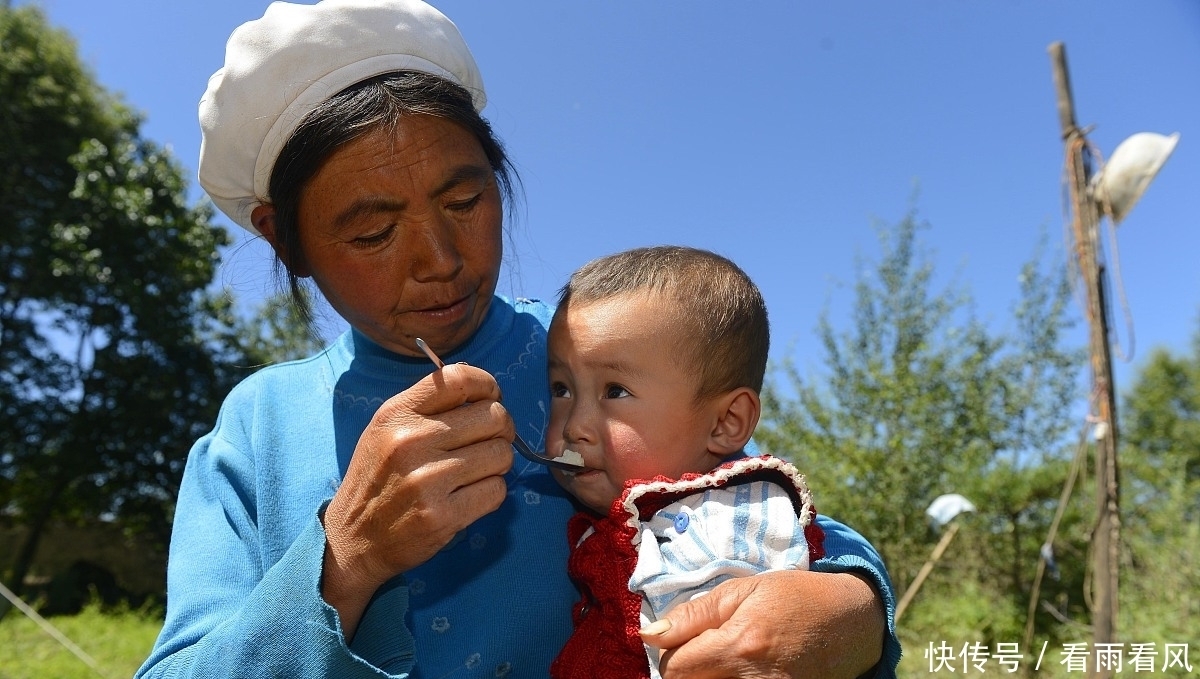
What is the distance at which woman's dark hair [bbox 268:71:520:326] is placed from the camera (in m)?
1.50

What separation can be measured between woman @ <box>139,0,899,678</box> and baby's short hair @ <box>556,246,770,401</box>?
0.26 metres

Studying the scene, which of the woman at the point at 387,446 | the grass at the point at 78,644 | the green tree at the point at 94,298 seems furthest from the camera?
the green tree at the point at 94,298

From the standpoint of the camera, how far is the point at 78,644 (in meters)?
10.9

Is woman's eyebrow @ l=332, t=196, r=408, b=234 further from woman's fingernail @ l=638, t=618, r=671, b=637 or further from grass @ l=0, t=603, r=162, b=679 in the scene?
grass @ l=0, t=603, r=162, b=679

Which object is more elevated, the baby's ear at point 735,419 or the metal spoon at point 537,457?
the baby's ear at point 735,419

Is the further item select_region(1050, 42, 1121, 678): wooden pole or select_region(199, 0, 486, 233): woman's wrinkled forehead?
select_region(1050, 42, 1121, 678): wooden pole

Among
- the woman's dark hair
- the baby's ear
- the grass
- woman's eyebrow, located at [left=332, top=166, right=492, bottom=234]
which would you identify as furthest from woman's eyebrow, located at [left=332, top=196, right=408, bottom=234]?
the grass

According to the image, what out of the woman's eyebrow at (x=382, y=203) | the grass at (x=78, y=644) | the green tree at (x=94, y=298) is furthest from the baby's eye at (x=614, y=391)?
the green tree at (x=94, y=298)

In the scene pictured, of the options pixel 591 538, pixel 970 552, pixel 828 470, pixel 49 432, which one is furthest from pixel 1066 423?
pixel 49 432

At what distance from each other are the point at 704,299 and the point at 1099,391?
520cm

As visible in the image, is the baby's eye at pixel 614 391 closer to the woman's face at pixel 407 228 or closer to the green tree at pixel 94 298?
the woman's face at pixel 407 228

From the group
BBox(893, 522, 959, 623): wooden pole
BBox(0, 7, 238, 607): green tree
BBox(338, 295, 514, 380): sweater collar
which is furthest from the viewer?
BBox(0, 7, 238, 607): green tree

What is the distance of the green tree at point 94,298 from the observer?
1470 centimetres

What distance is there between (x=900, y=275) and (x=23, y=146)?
1628cm
